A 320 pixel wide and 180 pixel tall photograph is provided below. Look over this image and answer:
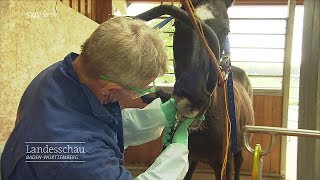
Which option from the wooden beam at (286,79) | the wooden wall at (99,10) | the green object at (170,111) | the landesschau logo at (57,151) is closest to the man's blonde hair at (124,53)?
the landesschau logo at (57,151)

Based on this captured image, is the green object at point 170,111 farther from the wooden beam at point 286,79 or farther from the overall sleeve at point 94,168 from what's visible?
the wooden beam at point 286,79

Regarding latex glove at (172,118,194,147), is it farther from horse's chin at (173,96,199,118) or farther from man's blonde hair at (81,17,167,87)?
man's blonde hair at (81,17,167,87)

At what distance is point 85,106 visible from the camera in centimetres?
97

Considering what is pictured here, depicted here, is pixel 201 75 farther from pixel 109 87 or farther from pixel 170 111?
pixel 109 87

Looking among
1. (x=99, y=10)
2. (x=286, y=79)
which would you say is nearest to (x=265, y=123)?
(x=286, y=79)

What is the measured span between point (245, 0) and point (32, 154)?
4367 mm

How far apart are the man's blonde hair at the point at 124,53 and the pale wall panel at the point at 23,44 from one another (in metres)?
1.19

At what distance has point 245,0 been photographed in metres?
4.68

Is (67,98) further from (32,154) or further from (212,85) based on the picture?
(212,85)

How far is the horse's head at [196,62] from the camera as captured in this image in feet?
5.43

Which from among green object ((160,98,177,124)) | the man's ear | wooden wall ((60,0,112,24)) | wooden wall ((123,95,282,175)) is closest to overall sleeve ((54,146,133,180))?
the man's ear

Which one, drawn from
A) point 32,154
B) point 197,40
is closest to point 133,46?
point 32,154

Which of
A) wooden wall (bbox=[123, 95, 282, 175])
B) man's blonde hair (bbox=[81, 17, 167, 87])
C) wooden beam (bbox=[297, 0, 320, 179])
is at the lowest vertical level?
wooden wall (bbox=[123, 95, 282, 175])

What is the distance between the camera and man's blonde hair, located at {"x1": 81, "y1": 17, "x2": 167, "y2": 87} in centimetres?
90
